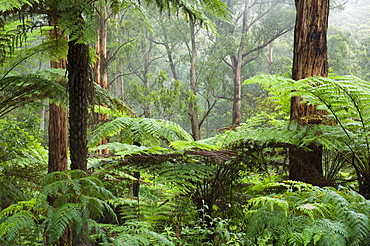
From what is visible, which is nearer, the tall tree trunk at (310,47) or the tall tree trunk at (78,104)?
the tall tree trunk at (78,104)

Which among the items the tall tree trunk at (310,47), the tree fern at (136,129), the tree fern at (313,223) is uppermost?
the tall tree trunk at (310,47)

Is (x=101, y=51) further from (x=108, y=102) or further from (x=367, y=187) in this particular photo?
(x=367, y=187)

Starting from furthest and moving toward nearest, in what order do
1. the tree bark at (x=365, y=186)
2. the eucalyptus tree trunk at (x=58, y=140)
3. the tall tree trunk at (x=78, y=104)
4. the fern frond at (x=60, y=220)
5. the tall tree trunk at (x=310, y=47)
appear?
the eucalyptus tree trunk at (x=58, y=140) → the tall tree trunk at (x=310, y=47) → the tree bark at (x=365, y=186) → the tall tree trunk at (x=78, y=104) → the fern frond at (x=60, y=220)

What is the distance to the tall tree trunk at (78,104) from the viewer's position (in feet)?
6.29

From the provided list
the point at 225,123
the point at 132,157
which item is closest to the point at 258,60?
the point at 225,123

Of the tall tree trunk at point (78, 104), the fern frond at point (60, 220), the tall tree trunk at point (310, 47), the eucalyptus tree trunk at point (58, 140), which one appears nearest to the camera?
the fern frond at point (60, 220)

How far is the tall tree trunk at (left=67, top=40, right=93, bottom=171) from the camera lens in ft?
6.29

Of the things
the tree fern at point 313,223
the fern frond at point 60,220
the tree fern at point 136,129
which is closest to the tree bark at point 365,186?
the tree fern at point 313,223

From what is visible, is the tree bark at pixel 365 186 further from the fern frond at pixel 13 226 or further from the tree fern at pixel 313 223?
the fern frond at pixel 13 226

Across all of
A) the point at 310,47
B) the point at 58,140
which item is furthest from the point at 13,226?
the point at 58,140

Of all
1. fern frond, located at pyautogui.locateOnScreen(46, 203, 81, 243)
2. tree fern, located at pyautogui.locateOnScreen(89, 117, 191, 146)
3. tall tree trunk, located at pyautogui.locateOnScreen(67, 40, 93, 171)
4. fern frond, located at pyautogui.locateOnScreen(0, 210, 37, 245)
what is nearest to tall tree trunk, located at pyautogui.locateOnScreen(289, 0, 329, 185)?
tree fern, located at pyautogui.locateOnScreen(89, 117, 191, 146)

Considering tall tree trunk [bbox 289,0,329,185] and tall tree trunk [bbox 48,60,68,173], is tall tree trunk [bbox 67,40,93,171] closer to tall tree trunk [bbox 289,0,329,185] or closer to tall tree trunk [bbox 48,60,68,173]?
tall tree trunk [bbox 289,0,329,185]

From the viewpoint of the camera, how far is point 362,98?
198 centimetres

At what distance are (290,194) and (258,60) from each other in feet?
63.4
